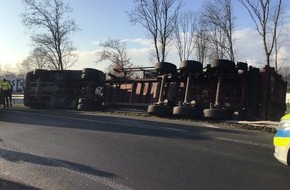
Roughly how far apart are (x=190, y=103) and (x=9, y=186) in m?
10.1

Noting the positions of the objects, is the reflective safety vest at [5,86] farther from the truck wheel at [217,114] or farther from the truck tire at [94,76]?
the truck wheel at [217,114]

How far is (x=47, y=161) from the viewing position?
338 inches

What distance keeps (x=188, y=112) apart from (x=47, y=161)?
7.92 m

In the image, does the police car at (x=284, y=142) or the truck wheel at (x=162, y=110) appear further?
the truck wheel at (x=162, y=110)

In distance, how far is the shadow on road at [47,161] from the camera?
7598 mm

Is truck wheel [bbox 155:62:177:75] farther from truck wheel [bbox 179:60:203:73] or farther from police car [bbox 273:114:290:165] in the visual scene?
police car [bbox 273:114:290:165]

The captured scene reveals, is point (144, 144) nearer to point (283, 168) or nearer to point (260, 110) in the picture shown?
point (283, 168)

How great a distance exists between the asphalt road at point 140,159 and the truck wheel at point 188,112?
3056 mm

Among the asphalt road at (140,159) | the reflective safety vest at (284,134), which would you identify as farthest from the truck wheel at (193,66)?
the reflective safety vest at (284,134)

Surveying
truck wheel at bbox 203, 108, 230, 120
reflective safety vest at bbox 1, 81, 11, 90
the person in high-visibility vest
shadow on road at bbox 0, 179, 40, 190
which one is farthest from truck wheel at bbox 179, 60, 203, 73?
reflective safety vest at bbox 1, 81, 11, 90

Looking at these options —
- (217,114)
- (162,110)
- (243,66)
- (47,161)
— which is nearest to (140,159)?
(47,161)

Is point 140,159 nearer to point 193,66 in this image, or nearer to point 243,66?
point 243,66

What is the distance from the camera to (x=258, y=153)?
28.7 feet

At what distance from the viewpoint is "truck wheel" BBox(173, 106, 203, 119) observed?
15.8m
